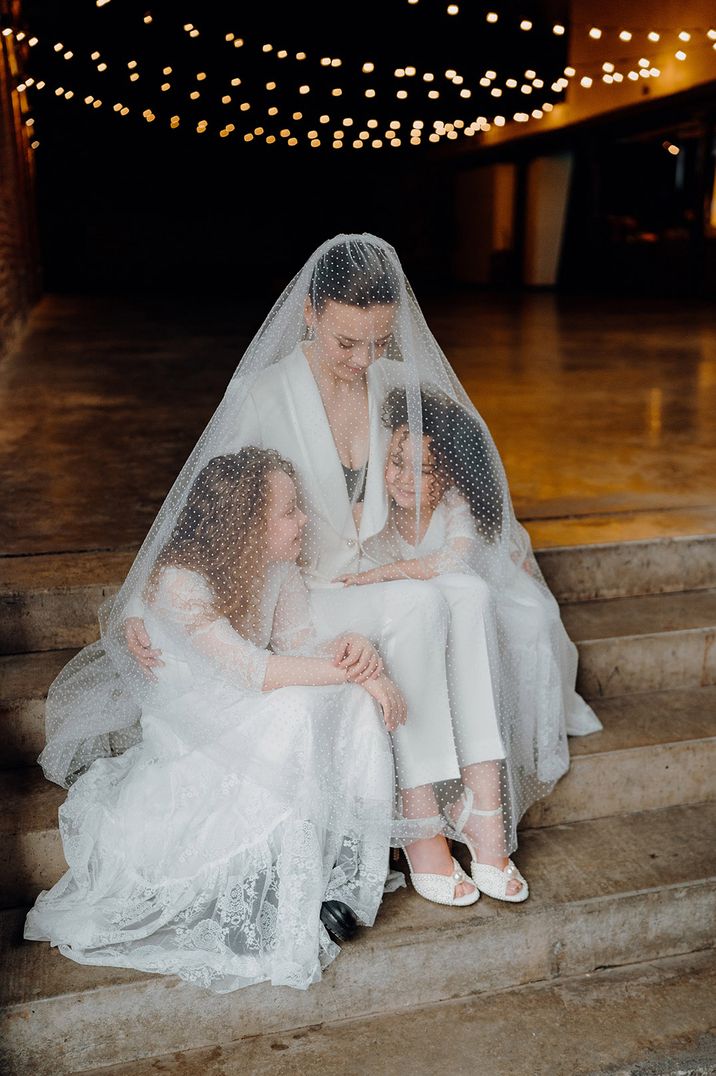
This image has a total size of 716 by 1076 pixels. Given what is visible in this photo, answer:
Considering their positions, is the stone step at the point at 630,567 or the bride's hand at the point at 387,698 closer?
the bride's hand at the point at 387,698

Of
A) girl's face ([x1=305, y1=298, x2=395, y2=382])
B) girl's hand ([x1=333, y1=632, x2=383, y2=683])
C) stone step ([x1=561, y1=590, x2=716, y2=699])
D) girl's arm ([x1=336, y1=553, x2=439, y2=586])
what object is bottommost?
stone step ([x1=561, y1=590, x2=716, y2=699])

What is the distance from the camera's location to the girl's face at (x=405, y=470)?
230 centimetres

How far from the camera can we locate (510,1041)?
6.55ft

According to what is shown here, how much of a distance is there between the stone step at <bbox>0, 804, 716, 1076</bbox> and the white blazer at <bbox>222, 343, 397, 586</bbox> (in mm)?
798

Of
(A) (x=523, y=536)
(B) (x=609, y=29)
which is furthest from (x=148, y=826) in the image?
(B) (x=609, y=29)

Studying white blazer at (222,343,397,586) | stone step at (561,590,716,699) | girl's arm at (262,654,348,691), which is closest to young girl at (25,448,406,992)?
girl's arm at (262,654,348,691)

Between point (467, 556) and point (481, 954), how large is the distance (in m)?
0.89

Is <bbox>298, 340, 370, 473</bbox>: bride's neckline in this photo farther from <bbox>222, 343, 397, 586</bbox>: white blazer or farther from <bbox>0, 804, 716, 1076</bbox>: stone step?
<bbox>0, 804, 716, 1076</bbox>: stone step

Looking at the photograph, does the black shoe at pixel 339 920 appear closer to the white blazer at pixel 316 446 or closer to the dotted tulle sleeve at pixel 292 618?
the dotted tulle sleeve at pixel 292 618

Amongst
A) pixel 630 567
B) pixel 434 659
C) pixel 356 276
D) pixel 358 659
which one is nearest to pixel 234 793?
pixel 358 659

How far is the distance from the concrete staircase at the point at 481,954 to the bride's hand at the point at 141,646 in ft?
1.31

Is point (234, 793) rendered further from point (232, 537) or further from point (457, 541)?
point (457, 541)

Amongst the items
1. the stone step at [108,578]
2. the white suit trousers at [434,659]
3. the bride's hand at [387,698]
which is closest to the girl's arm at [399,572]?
the white suit trousers at [434,659]

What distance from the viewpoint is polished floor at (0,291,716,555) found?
353cm
